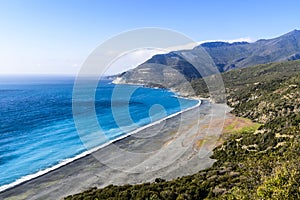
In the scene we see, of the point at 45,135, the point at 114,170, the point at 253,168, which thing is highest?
the point at 253,168

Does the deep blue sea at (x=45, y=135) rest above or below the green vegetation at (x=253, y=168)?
below

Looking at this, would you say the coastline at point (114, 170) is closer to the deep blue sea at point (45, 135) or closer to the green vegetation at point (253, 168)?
the deep blue sea at point (45, 135)

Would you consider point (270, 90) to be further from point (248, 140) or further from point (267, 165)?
point (267, 165)

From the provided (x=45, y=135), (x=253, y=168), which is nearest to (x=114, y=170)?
(x=253, y=168)

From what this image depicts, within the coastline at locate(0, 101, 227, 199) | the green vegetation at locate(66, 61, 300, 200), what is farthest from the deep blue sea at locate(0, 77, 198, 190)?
the green vegetation at locate(66, 61, 300, 200)

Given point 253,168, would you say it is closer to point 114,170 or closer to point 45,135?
point 114,170

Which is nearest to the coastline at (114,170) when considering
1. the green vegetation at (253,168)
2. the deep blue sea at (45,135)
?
the deep blue sea at (45,135)

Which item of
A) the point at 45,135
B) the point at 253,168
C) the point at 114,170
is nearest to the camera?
the point at 253,168

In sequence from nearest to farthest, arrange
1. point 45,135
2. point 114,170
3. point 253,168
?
point 253,168 < point 114,170 < point 45,135

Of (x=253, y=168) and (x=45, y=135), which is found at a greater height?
(x=253, y=168)
